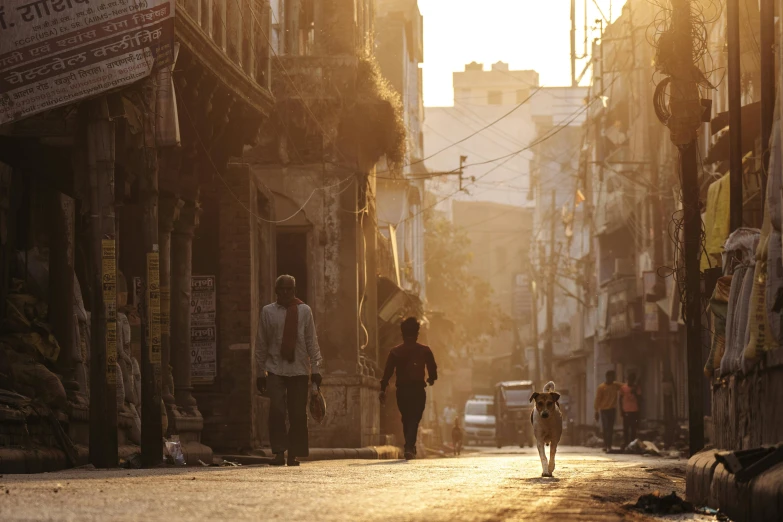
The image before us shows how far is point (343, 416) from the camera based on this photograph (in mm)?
26516

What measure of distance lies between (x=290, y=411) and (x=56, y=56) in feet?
13.5

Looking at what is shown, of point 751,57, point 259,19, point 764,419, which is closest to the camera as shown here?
point 764,419

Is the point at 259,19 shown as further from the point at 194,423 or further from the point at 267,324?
the point at 267,324

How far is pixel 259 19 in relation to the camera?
21891 millimetres

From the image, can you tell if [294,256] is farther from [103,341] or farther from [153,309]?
[103,341]

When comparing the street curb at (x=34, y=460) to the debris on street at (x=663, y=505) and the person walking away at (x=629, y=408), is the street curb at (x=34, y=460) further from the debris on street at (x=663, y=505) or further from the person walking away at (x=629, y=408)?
the person walking away at (x=629, y=408)

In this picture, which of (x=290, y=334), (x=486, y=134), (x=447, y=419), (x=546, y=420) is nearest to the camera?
(x=546, y=420)

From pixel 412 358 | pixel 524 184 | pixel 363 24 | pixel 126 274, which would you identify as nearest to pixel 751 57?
pixel 363 24

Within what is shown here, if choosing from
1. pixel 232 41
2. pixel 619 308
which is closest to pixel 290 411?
pixel 232 41

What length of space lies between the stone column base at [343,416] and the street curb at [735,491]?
16.2 metres

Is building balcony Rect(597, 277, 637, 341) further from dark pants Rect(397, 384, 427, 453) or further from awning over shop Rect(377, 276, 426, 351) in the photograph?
dark pants Rect(397, 384, 427, 453)

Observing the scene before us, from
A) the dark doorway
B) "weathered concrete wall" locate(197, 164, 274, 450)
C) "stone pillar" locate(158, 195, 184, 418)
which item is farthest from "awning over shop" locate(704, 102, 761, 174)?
"stone pillar" locate(158, 195, 184, 418)

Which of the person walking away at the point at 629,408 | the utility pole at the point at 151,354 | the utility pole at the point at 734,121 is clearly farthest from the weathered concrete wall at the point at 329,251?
the utility pole at the point at 151,354

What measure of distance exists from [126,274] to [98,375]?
5.94 metres
